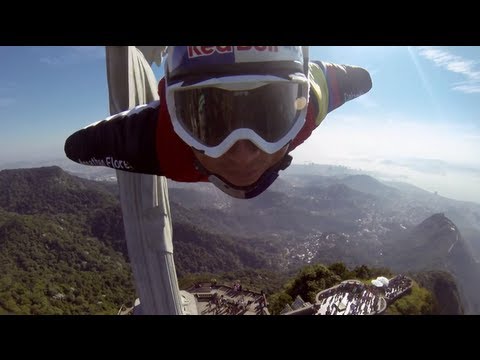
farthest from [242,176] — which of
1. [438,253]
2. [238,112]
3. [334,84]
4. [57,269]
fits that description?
[438,253]

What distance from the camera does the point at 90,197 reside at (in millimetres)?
50094

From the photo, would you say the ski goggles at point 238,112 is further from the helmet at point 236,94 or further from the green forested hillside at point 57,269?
the green forested hillside at point 57,269

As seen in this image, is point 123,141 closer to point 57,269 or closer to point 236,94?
point 236,94

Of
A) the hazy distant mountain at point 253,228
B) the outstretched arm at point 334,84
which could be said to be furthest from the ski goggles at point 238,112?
the hazy distant mountain at point 253,228

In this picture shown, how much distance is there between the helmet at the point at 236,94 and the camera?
1.32 metres

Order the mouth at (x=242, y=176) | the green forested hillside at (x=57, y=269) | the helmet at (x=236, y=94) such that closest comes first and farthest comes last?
1. the helmet at (x=236, y=94)
2. the mouth at (x=242, y=176)
3. the green forested hillside at (x=57, y=269)

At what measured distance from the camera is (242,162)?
1536mm

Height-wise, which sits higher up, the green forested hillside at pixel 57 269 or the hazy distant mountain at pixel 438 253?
the green forested hillside at pixel 57 269

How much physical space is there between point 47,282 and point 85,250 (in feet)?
26.5

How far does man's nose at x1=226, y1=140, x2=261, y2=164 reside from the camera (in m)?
1.47

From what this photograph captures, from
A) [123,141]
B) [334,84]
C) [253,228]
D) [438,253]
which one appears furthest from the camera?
[253,228]

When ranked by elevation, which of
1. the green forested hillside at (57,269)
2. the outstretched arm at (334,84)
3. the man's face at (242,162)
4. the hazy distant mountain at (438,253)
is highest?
the outstretched arm at (334,84)

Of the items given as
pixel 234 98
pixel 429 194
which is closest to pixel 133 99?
pixel 234 98

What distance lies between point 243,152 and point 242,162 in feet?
0.25
